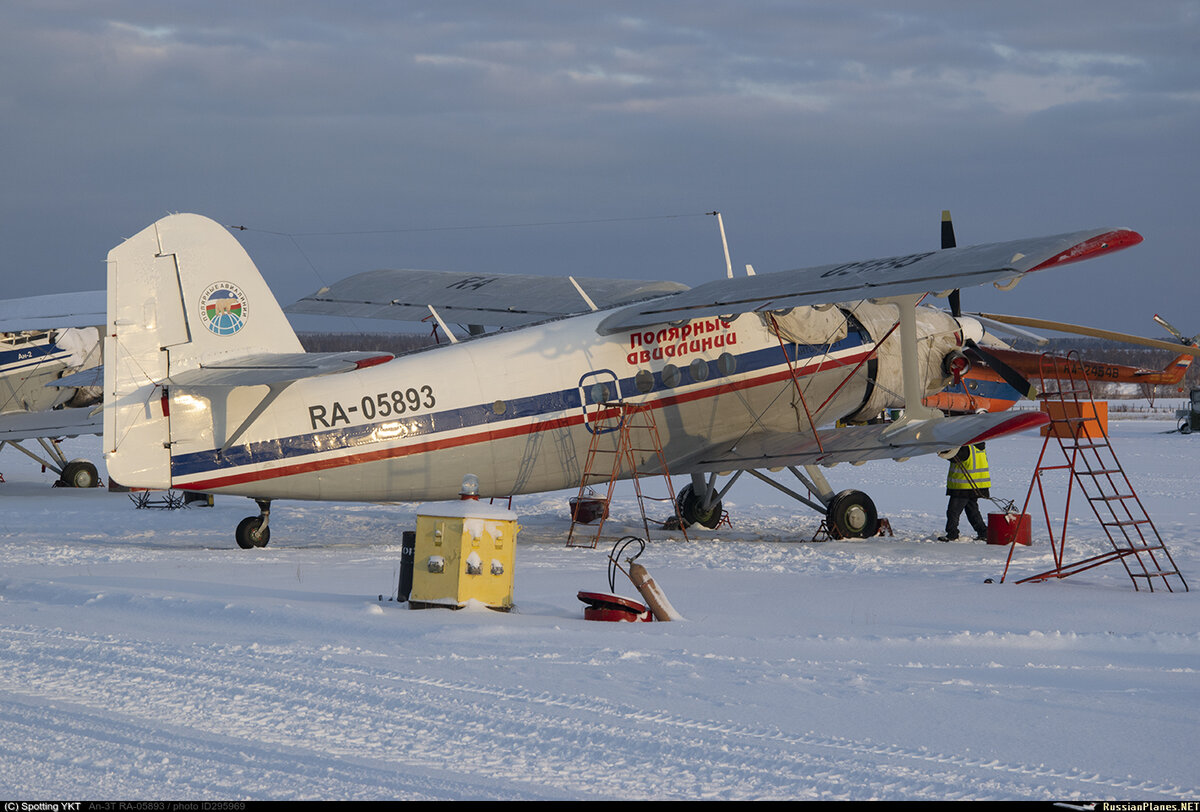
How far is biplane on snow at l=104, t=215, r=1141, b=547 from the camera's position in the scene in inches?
466

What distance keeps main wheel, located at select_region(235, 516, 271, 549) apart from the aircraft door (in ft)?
13.0

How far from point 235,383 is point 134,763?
6.76 m

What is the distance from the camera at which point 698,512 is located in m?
16.4

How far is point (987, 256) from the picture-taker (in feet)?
35.5

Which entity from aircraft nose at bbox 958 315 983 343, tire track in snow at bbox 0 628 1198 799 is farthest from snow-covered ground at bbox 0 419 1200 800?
aircraft nose at bbox 958 315 983 343

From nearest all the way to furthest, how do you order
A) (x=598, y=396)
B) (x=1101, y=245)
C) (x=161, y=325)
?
1. (x=1101, y=245)
2. (x=161, y=325)
3. (x=598, y=396)

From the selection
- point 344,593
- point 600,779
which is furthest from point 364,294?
point 600,779

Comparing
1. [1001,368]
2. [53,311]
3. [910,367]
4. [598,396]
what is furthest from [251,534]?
[53,311]

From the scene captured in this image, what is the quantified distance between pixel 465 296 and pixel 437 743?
12.6 meters

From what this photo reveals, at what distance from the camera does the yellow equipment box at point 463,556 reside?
8.69 metres

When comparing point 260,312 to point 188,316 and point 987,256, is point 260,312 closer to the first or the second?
point 188,316

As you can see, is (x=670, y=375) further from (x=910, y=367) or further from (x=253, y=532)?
(x=253, y=532)

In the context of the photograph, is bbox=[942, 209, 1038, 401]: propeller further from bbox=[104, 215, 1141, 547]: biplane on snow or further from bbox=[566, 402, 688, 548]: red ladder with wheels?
bbox=[566, 402, 688, 548]: red ladder with wheels

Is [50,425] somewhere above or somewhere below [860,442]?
above
